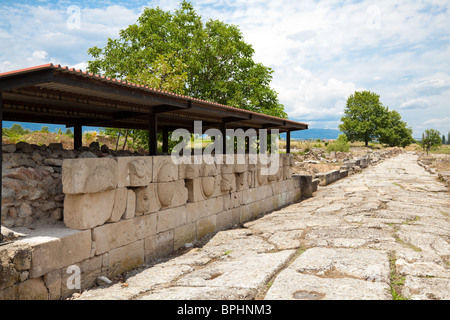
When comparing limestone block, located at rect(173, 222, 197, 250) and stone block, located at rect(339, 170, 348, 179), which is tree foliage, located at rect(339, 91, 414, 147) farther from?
limestone block, located at rect(173, 222, 197, 250)

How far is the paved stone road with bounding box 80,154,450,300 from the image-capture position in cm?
345

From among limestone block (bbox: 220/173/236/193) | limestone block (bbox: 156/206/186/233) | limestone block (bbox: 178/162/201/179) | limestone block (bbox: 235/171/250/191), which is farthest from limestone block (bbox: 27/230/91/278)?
limestone block (bbox: 235/171/250/191)

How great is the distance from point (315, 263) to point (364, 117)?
57.0 metres

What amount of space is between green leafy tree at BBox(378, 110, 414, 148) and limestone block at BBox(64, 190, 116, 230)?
5661cm

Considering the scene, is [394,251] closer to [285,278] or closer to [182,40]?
[285,278]

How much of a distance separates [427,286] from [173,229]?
3.95m

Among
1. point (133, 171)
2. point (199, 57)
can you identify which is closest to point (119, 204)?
point (133, 171)

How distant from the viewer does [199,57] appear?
18.9 meters

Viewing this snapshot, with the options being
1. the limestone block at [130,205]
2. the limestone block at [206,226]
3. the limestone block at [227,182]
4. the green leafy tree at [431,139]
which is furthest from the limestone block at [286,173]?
the green leafy tree at [431,139]

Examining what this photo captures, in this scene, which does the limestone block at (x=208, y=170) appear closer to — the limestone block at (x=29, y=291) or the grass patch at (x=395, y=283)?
the limestone block at (x=29, y=291)

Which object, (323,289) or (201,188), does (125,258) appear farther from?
(323,289)

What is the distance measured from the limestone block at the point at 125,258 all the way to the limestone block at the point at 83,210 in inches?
23.9

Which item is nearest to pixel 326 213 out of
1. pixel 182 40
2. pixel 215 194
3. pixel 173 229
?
pixel 215 194

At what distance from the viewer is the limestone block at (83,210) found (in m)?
4.16
